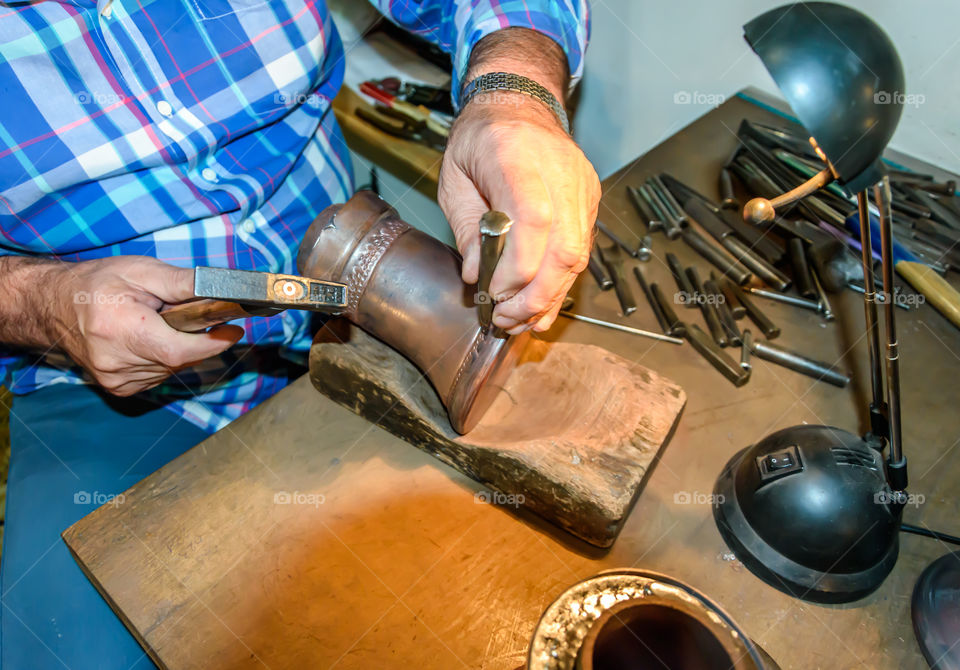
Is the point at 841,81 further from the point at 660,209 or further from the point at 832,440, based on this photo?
the point at 660,209

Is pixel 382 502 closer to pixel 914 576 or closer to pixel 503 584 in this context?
pixel 503 584

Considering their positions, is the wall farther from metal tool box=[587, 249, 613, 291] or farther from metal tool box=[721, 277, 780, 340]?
metal tool box=[587, 249, 613, 291]

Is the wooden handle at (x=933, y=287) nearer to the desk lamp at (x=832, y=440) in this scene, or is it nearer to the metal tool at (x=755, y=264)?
the metal tool at (x=755, y=264)

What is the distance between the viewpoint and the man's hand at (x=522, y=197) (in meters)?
0.94

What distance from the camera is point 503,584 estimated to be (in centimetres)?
107

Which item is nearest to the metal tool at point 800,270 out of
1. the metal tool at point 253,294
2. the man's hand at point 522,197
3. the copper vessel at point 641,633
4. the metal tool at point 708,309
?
the metal tool at point 708,309

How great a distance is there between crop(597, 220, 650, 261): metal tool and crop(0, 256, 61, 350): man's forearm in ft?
4.49

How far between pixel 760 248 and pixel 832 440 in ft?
2.56

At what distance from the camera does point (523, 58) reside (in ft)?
4.31

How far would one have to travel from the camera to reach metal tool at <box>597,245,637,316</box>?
158 centimetres

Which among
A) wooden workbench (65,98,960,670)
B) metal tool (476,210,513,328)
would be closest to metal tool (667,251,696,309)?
wooden workbench (65,98,960,670)

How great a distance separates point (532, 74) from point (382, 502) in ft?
3.17

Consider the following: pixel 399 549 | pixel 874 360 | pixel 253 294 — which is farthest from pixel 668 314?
pixel 253 294

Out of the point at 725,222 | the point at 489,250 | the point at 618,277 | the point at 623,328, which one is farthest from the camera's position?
the point at 725,222
